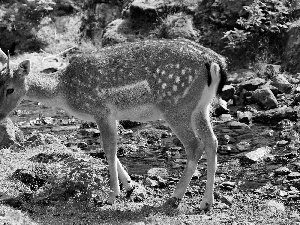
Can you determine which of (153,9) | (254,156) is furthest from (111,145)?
(153,9)

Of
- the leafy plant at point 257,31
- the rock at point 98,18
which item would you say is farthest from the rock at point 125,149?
the rock at point 98,18

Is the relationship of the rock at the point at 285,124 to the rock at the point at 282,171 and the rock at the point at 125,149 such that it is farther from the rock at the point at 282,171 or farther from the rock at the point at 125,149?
the rock at the point at 125,149

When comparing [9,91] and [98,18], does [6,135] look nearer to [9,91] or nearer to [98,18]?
[9,91]

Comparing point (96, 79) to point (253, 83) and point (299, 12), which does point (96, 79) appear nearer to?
point (253, 83)

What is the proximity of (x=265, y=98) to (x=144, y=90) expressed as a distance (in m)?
8.08

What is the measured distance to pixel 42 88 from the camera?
35.4 ft

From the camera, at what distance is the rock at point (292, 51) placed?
20.7 meters

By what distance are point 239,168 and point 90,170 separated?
3.62m

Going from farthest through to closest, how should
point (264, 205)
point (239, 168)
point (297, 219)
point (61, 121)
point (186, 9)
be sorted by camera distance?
point (186, 9) < point (61, 121) < point (239, 168) < point (264, 205) < point (297, 219)

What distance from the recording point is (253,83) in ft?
62.7

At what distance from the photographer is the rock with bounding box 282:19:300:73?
67.9 ft

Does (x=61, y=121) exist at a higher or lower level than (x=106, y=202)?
lower

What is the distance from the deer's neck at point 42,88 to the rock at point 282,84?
9.65 meters

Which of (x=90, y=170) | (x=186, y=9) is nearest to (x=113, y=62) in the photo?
(x=90, y=170)
